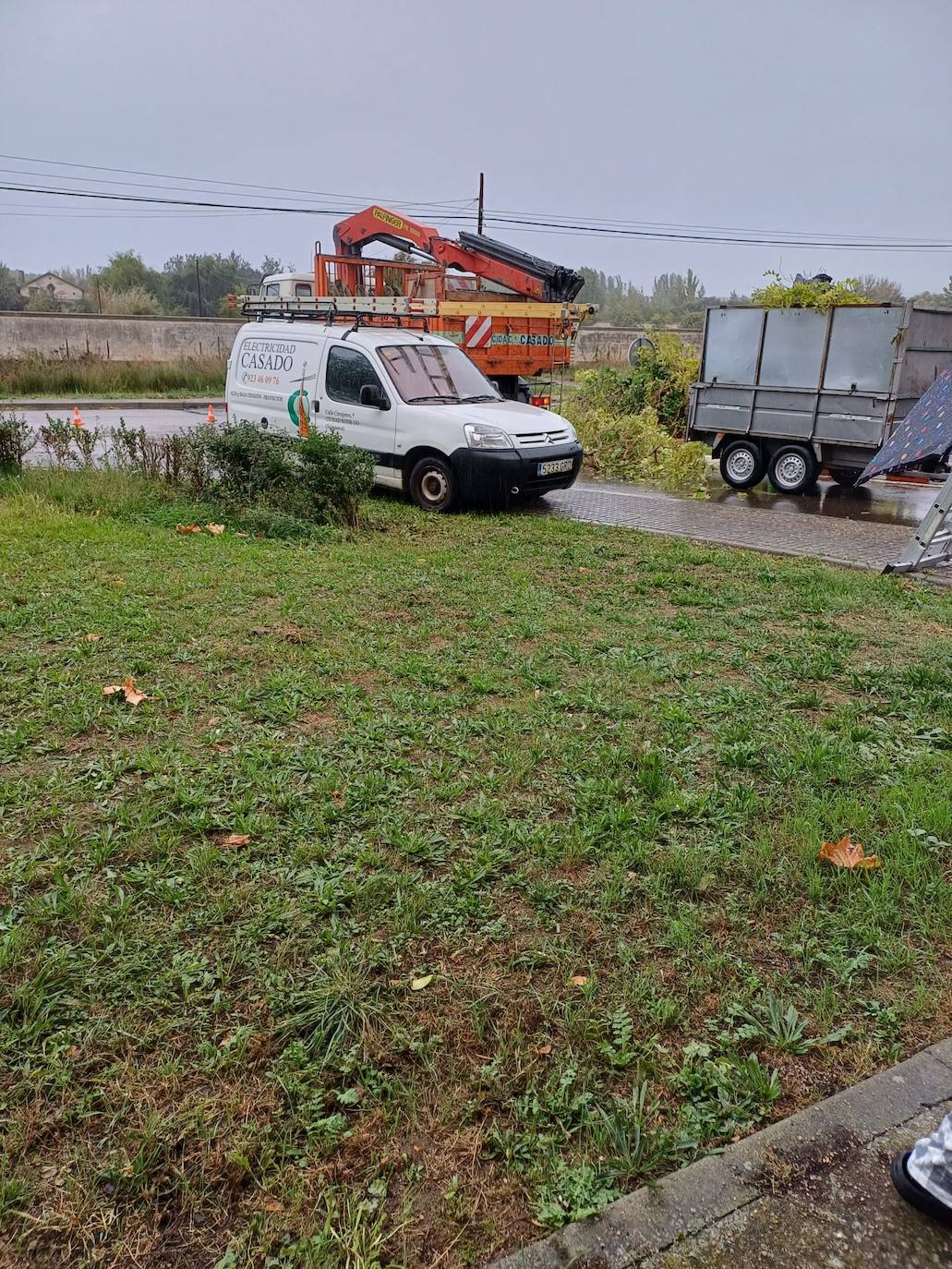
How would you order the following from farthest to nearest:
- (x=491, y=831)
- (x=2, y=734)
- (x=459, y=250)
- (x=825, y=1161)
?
(x=459, y=250), (x=2, y=734), (x=491, y=831), (x=825, y=1161)

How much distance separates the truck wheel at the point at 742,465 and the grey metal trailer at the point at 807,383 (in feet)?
0.05

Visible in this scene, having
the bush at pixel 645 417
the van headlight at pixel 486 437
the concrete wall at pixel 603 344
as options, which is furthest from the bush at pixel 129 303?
the van headlight at pixel 486 437

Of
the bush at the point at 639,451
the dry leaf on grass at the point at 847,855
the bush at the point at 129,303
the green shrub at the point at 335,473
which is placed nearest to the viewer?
the dry leaf on grass at the point at 847,855

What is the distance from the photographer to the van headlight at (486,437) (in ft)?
32.8

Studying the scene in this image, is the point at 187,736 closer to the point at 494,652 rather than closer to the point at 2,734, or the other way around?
the point at 2,734

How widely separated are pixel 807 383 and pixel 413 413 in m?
6.20

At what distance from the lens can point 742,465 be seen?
548 inches

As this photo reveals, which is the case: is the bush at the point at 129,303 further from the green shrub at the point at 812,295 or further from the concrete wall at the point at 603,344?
the green shrub at the point at 812,295

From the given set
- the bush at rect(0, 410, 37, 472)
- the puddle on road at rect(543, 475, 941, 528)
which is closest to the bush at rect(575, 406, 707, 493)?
the puddle on road at rect(543, 475, 941, 528)

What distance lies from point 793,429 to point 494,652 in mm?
9386

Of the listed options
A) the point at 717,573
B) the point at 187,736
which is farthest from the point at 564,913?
the point at 717,573

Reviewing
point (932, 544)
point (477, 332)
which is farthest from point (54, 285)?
point (932, 544)

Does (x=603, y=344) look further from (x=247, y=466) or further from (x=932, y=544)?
(x=932, y=544)

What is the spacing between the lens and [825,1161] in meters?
2.09
